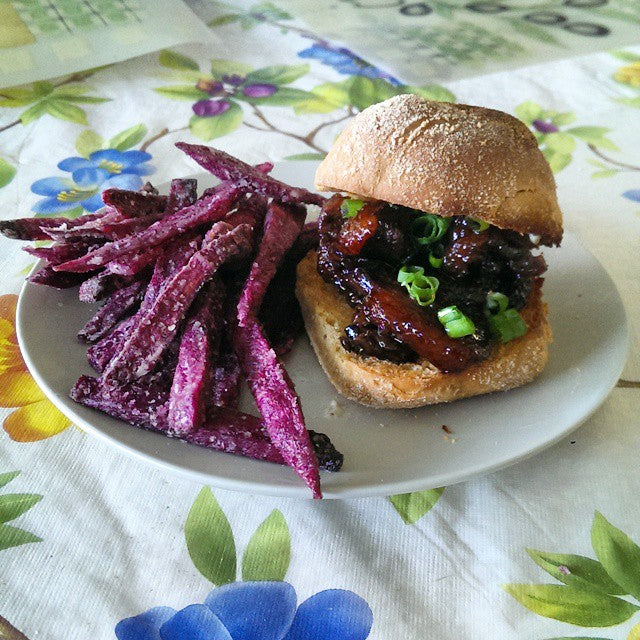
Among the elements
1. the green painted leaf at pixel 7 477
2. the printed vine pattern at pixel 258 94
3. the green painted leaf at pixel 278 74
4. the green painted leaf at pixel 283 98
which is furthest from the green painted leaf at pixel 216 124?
the green painted leaf at pixel 7 477

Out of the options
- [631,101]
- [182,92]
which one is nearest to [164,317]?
[182,92]

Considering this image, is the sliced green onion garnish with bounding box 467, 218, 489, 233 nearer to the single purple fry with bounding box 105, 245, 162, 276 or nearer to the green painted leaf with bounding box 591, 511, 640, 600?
the green painted leaf with bounding box 591, 511, 640, 600

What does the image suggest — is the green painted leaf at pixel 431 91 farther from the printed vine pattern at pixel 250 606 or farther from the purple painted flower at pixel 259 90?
the printed vine pattern at pixel 250 606

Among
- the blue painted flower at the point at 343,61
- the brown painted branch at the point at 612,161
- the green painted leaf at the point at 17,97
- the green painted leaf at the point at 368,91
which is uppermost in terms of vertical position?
the green painted leaf at the point at 17,97

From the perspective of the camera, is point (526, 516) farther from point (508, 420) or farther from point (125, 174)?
point (125, 174)

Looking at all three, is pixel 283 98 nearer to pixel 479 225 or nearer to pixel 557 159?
pixel 557 159

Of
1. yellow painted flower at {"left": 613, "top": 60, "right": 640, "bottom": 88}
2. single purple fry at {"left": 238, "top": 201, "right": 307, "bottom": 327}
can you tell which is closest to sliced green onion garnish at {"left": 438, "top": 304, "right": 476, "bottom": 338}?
single purple fry at {"left": 238, "top": 201, "right": 307, "bottom": 327}
